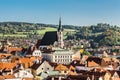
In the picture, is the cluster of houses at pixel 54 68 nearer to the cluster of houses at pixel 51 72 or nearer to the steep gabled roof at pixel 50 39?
the cluster of houses at pixel 51 72

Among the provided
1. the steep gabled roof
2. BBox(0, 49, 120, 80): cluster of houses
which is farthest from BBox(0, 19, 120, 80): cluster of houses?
the steep gabled roof

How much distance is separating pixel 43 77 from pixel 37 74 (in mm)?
5215

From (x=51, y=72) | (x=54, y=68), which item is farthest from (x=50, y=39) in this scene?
(x=51, y=72)

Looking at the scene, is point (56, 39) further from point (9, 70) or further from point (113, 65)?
point (9, 70)

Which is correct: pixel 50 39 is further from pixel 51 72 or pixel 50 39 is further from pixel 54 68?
pixel 51 72

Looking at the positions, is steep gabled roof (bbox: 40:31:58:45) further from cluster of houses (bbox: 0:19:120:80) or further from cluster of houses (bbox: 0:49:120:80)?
cluster of houses (bbox: 0:49:120:80)

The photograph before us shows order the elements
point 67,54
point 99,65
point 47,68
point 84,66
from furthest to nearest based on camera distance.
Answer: point 67,54 < point 99,65 < point 84,66 < point 47,68

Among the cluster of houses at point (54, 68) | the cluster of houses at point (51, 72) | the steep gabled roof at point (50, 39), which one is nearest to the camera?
the cluster of houses at point (51, 72)

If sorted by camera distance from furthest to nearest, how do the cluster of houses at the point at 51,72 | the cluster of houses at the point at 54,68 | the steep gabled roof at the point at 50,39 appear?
the steep gabled roof at the point at 50,39 → the cluster of houses at the point at 54,68 → the cluster of houses at the point at 51,72

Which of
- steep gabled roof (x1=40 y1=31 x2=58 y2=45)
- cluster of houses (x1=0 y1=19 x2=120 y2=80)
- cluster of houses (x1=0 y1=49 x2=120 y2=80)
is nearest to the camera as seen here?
cluster of houses (x1=0 y1=49 x2=120 y2=80)

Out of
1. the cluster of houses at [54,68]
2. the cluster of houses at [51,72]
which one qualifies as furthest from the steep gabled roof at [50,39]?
the cluster of houses at [51,72]

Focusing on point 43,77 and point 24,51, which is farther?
point 24,51

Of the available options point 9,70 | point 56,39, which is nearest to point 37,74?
point 9,70

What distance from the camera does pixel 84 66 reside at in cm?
9475
